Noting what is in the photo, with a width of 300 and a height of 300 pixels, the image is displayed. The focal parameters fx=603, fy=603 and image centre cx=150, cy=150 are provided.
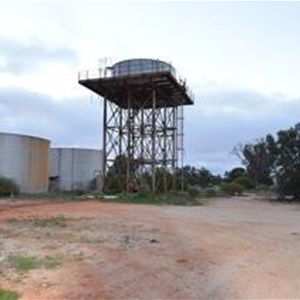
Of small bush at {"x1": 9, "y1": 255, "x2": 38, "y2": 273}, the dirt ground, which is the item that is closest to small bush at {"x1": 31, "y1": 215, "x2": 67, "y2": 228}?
the dirt ground

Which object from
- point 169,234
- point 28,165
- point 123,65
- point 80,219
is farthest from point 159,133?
point 169,234

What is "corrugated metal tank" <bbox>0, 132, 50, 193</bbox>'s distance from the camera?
179 feet

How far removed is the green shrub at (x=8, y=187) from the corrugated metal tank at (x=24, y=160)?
1968 millimetres

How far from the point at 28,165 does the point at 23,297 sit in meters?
47.0

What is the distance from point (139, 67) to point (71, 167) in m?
26.7

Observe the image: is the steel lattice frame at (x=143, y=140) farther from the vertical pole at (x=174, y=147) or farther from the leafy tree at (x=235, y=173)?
the leafy tree at (x=235, y=173)

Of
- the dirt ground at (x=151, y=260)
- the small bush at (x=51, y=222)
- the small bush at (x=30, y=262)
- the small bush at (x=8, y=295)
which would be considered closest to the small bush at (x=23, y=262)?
the small bush at (x=30, y=262)

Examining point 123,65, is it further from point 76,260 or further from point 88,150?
point 76,260

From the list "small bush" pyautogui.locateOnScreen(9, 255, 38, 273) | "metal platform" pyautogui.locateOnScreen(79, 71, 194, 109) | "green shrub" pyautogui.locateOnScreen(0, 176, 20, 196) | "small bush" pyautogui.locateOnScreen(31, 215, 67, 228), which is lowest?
"small bush" pyautogui.locateOnScreen(9, 255, 38, 273)

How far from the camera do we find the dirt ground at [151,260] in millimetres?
10891

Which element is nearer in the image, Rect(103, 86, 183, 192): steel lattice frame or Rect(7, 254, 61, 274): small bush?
Rect(7, 254, 61, 274): small bush

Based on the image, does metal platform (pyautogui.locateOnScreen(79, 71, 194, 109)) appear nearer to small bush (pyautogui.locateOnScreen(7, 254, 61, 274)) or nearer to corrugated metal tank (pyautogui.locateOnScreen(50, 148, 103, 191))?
corrugated metal tank (pyautogui.locateOnScreen(50, 148, 103, 191))

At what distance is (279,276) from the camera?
481 inches

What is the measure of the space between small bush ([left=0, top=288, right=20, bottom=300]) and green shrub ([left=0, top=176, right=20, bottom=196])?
132 ft
